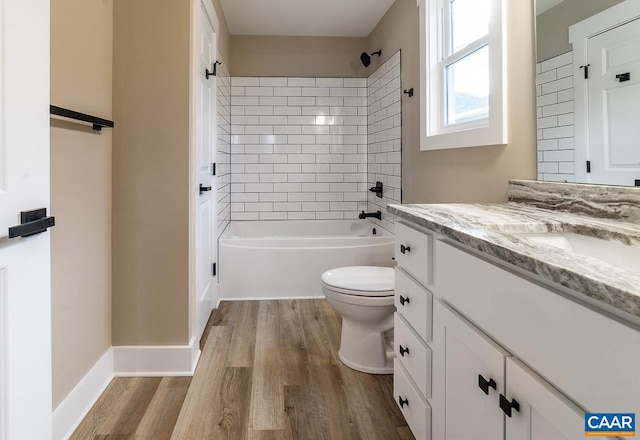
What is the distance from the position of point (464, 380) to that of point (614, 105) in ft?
3.12

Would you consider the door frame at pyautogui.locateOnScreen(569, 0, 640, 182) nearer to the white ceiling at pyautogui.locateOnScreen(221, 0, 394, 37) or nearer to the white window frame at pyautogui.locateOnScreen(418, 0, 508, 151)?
the white window frame at pyautogui.locateOnScreen(418, 0, 508, 151)

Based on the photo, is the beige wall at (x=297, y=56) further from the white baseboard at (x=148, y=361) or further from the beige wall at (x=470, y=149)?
the white baseboard at (x=148, y=361)

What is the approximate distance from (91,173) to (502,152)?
6.00 feet

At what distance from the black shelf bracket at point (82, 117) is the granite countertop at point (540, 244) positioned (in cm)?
128

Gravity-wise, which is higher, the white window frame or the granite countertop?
the white window frame

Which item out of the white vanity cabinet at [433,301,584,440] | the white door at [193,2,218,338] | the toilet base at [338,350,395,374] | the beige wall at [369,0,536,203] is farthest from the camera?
the white door at [193,2,218,338]

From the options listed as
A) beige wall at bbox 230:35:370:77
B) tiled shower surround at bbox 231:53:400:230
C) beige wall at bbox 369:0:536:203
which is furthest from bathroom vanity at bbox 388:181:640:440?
beige wall at bbox 230:35:370:77

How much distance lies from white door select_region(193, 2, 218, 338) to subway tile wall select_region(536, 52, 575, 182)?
5.39 ft

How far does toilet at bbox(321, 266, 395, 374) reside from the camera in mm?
2004

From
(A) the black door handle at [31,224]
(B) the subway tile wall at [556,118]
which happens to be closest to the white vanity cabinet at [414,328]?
(B) the subway tile wall at [556,118]

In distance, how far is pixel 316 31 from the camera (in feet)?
13.0

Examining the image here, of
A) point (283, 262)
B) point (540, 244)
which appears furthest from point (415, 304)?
point (283, 262)

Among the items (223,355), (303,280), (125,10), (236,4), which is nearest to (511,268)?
(223,355)

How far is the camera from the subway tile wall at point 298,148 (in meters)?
4.11
